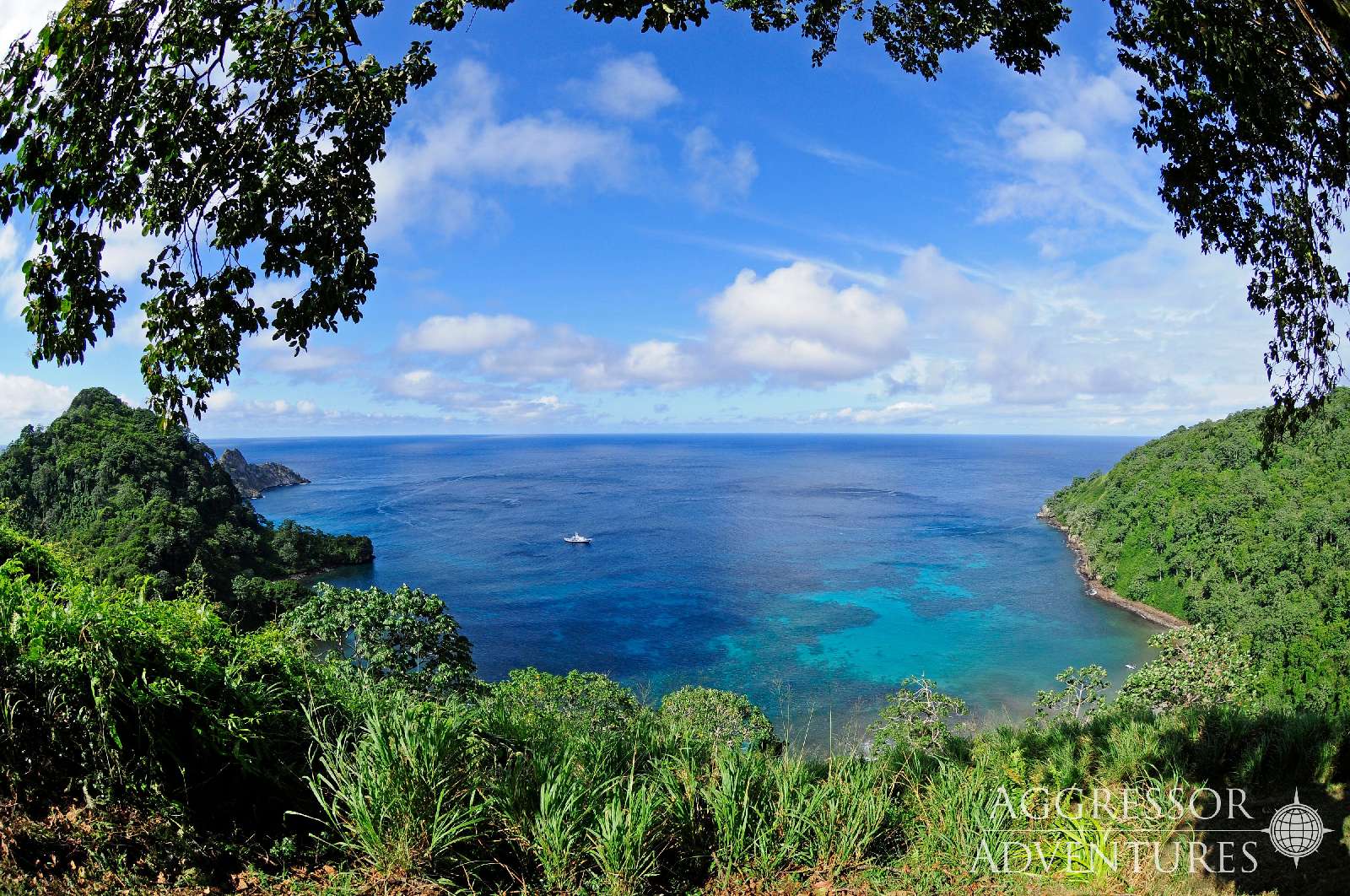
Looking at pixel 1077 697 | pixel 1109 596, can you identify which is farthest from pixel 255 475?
pixel 1077 697

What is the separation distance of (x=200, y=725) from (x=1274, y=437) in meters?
9.06

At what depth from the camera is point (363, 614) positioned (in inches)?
668

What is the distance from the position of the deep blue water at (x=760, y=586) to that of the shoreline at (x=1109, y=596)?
918 millimetres

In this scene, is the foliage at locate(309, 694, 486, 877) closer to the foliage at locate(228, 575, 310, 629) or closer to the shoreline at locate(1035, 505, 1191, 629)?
the foliage at locate(228, 575, 310, 629)

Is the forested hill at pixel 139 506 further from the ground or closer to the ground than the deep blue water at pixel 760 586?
further from the ground

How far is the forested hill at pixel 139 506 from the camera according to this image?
36562 mm

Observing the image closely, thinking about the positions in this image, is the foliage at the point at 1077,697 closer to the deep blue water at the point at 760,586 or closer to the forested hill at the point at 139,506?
the deep blue water at the point at 760,586

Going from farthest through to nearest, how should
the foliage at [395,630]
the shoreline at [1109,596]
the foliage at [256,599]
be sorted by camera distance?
the shoreline at [1109,596] → the foliage at [256,599] → the foliage at [395,630]

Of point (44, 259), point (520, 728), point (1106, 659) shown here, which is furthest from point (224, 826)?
point (1106, 659)

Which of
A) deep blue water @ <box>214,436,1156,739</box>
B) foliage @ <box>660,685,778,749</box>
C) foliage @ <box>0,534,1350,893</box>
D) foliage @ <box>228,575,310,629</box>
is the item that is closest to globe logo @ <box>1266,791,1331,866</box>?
foliage @ <box>0,534,1350,893</box>

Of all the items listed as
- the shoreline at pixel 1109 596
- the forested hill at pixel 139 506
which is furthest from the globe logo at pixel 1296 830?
the forested hill at pixel 139 506

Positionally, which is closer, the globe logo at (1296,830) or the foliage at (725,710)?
the globe logo at (1296,830)

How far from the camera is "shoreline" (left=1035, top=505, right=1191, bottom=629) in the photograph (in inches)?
1583

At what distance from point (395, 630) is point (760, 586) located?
37.4 meters
